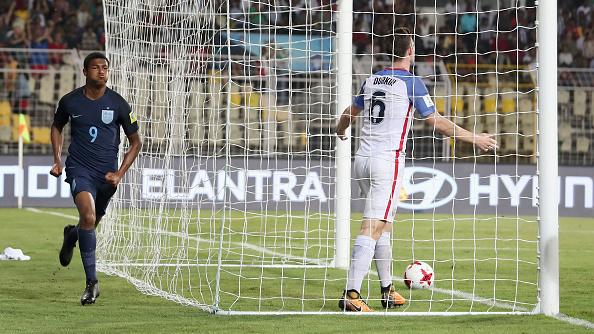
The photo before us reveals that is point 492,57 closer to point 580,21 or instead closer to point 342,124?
point 580,21

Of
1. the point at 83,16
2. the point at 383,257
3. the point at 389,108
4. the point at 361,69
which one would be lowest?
the point at 383,257

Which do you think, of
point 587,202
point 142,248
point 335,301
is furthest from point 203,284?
point 587,202

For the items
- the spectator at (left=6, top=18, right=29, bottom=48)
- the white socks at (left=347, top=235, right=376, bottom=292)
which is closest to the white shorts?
the white socks at (left=347, top=235, right=376, bottom=292)

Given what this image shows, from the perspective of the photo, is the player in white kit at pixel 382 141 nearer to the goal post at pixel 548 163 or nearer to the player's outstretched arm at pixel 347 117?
the player's outstretched arm at pixel 347 117

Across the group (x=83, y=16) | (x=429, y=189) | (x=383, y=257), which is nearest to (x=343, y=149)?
(x=383, y=257)

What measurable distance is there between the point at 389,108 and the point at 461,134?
0.62 meters

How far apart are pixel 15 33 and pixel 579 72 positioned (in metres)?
11.9

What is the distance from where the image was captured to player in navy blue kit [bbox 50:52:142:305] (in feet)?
29.9

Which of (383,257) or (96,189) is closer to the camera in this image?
(383,257)

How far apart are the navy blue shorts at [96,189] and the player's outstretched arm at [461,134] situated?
270 centimetres

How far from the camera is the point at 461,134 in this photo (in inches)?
326

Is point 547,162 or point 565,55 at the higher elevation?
point 565,55

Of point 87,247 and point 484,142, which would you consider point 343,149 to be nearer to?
point 87,247

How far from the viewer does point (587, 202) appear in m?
23.1
